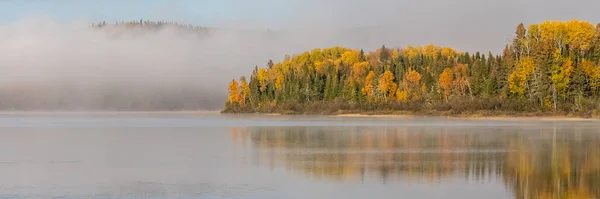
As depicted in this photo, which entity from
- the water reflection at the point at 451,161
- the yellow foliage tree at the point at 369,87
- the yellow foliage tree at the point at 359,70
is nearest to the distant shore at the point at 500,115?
the yellow foliage tree at the point at 369,87

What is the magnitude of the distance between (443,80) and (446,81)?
69 centimetres

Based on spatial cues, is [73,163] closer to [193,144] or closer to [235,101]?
[193,144]

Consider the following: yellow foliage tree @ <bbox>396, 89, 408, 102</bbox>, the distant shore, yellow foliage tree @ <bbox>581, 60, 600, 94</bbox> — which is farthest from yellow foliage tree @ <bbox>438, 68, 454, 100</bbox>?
yellow foliage tree @ <bbox>581, 60, 600, 94</bbox>

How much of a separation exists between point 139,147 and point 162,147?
119cm

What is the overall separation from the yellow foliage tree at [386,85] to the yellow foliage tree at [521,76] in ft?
107

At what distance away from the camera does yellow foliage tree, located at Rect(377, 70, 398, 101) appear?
5138 inches

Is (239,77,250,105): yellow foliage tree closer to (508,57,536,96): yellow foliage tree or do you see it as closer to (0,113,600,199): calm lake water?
(508,57,536,96): yellow foliage tree

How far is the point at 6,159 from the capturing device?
3078cm

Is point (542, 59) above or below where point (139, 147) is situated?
above

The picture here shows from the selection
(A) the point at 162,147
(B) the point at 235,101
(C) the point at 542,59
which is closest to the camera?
(A) the point at 162,147

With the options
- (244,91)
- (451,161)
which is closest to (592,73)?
(451,161)

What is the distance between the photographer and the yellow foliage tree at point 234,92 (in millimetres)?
170875

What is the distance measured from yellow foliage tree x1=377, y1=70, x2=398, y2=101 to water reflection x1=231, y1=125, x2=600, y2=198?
86.8 meters

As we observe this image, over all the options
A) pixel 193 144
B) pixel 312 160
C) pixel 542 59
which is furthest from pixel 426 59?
pixel 312 160
